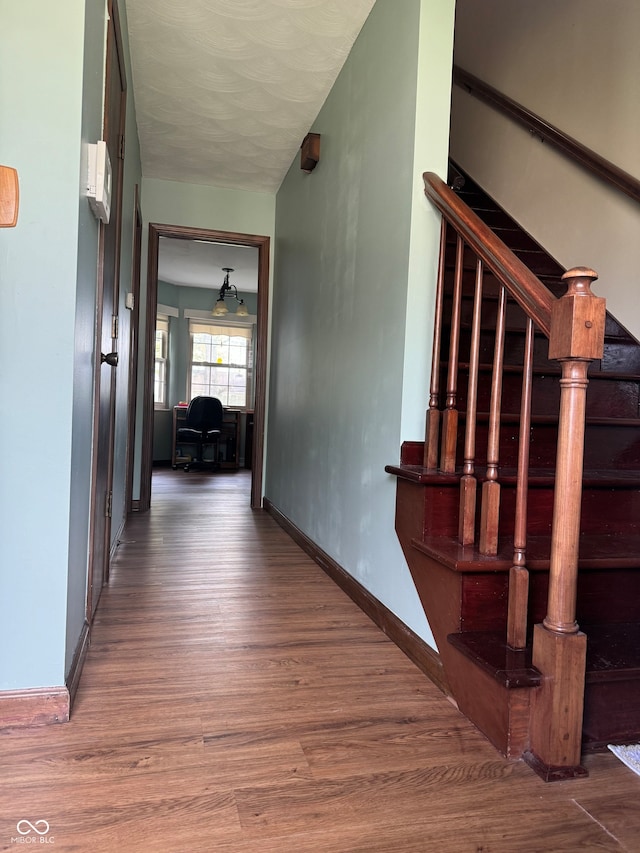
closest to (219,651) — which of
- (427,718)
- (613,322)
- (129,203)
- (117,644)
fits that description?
(117,644)

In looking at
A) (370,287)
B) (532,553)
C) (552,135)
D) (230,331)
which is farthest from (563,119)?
(230,331)

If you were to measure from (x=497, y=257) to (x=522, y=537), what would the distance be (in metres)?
0.71

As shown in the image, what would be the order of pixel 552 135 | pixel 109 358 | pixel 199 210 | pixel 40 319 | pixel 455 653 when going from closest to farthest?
pixel 40 319 → pixel 455 653 → pixel 109 358 → pixel 552 135 → pixel 199 210

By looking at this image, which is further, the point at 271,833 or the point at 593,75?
the point at 593,75

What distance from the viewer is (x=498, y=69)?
348cm

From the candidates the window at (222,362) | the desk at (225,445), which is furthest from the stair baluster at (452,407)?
the window at (222,362)

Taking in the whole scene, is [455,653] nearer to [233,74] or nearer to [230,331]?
[233,74]

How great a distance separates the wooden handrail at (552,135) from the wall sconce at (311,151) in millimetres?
1062

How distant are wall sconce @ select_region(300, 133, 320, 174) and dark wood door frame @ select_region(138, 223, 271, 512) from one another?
1268mm

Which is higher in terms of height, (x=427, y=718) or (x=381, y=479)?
(x=381, y=479)

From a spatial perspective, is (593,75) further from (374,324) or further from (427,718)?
(427,718)

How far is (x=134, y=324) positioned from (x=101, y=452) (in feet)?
6.80

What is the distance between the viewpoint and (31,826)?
3.35 feet

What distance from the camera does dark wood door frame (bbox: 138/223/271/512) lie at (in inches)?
169
